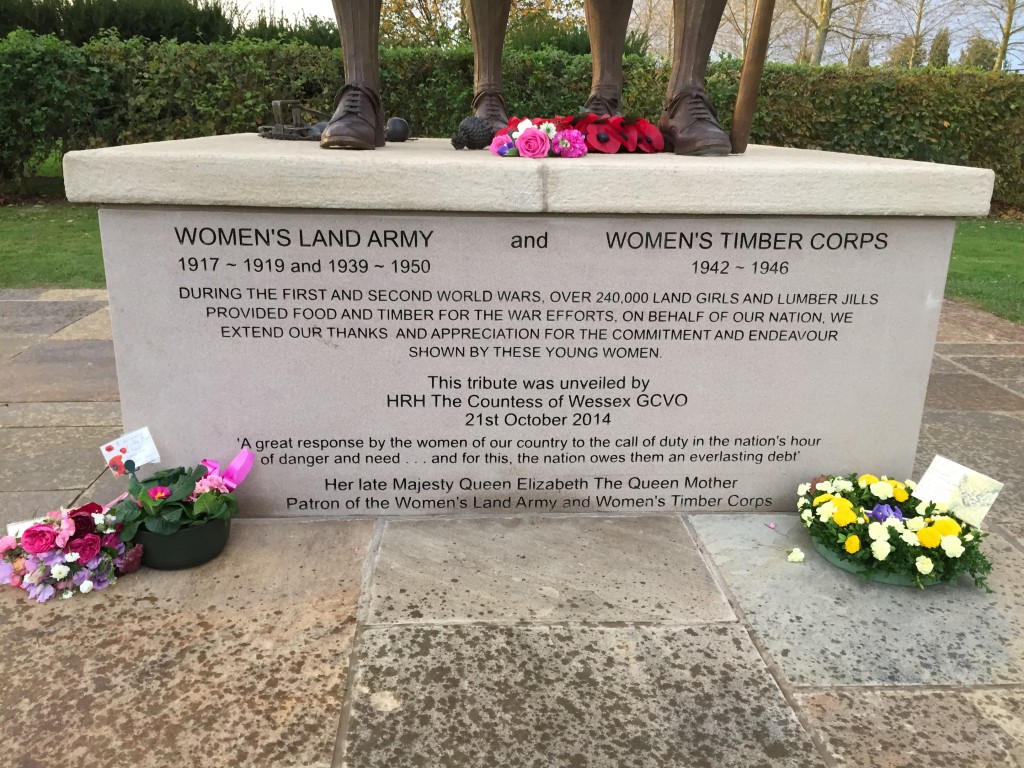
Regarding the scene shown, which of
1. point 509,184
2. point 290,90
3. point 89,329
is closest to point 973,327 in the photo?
point 509,184

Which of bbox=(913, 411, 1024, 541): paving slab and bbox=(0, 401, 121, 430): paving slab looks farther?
bbox=(0, 401, 121, 430): paving slab

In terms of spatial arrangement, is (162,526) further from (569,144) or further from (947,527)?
(947,527)

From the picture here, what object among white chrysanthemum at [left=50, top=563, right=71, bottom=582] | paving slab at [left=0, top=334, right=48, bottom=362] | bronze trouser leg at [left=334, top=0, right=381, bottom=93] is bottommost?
paving slab at [left=0, top=334, right=48, bottom=362]

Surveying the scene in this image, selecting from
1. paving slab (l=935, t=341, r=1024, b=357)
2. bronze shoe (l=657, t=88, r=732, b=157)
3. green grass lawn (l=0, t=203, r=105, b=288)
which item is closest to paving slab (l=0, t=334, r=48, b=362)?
green grass lawn (l=0, t=203, r=105, b=288)

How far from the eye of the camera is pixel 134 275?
2.41m

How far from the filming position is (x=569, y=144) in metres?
2.73

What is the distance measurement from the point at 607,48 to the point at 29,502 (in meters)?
3.03

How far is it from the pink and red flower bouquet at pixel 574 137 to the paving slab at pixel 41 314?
146 inches

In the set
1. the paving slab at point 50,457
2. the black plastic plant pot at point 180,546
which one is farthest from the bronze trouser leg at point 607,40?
the paving slab at point 50,457

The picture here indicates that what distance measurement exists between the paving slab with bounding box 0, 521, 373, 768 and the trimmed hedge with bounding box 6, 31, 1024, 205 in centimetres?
813

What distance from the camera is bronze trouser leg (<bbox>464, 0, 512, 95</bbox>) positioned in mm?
3523

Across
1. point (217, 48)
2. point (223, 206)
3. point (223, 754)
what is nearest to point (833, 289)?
point (223, 206)

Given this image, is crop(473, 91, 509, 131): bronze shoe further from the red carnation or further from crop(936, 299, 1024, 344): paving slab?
crop(936, 299, 1024, 344): paving slab

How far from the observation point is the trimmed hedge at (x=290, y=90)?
930 centimetres
